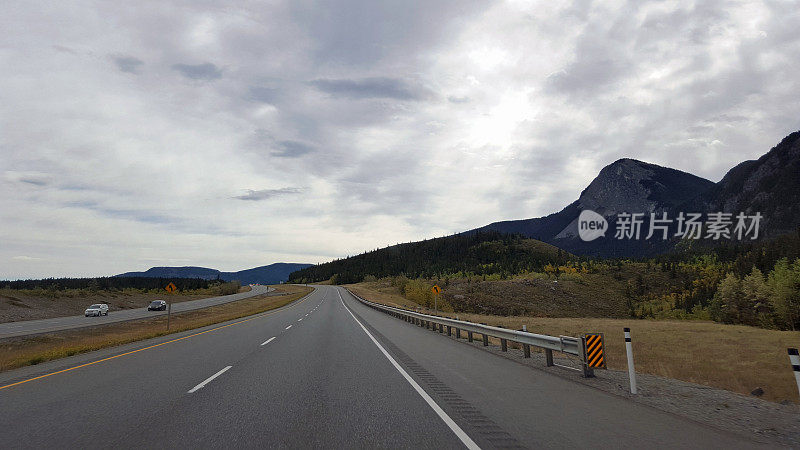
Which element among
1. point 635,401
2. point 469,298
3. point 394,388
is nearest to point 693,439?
point 635,401

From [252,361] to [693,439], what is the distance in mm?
9148

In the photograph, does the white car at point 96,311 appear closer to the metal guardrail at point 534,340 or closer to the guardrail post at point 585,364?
the metal guardrail at point 534,340

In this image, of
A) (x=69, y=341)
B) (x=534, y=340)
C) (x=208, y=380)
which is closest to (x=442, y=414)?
(x=208, y=380)

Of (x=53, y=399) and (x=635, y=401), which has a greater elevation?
(x=53, y=399)

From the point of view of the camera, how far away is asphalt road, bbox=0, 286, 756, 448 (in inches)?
190

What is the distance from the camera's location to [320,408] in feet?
20.2

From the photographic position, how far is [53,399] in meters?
6.86

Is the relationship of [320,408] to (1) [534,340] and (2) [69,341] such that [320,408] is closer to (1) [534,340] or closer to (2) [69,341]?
(1) [534,340]

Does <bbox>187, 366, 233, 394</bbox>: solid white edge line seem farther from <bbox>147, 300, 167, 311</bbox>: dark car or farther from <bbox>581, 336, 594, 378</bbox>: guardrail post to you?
<bbox>147, 300, 167, 311</bbox>: dark car

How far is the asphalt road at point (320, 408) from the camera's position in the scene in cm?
483

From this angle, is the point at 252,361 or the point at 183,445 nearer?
the point at 183,445

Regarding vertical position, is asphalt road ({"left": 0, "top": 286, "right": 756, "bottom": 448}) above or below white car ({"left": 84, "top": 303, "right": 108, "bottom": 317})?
above

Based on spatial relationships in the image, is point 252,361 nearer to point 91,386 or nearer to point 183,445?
point 91,386

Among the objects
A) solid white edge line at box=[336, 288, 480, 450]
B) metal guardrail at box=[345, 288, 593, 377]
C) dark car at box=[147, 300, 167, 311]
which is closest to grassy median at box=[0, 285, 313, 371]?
solid white edge line at box=[336, 288, 480, 450]
